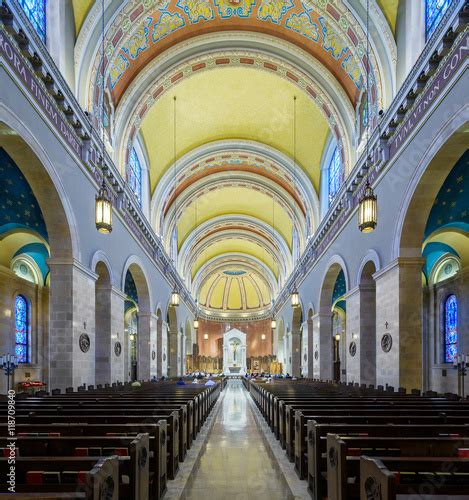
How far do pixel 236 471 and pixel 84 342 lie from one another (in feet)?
21.0

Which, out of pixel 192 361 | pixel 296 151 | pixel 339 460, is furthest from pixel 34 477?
pixel 192 361

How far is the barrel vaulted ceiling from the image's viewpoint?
12.6 meters

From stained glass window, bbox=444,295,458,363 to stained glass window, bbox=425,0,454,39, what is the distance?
9207 millimetres

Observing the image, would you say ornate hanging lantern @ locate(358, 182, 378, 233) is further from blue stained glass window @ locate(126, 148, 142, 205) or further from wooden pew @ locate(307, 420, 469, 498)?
blue stained glass window @ locate(126, 148, 142, 205)

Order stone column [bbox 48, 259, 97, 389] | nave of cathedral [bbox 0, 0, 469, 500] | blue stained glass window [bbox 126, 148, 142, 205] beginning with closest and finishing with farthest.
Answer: nave of cathedral [bbox 0, 0, 469, 500], stone column [bbox 48, 259, 97, 389], blue stained glass window [bbox 126, 148, 142, 205]

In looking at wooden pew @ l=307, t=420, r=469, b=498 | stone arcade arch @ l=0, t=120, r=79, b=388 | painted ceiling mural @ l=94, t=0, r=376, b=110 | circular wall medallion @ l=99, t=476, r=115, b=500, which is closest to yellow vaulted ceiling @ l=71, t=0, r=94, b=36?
painted ceiling mural @ l=94, t=0, r=376, b=110

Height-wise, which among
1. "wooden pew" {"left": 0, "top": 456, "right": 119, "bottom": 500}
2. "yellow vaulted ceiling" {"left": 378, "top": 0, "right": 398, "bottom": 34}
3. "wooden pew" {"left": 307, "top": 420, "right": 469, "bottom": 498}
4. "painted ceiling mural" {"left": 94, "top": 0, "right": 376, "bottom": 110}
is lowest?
"wooden pew" {"left": 307, "top": 420, "right": 469, "bottom": 498}

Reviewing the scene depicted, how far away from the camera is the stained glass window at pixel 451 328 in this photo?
1614 cm

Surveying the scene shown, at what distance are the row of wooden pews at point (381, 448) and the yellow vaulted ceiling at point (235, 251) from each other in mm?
33100

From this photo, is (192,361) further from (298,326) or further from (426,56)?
(426,56)

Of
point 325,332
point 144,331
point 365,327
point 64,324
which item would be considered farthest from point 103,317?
point 325,332

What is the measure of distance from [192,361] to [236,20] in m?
31.1

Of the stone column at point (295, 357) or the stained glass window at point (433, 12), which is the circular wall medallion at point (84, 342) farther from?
the stone column at point (295, 357)

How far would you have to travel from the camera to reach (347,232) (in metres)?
15.9
